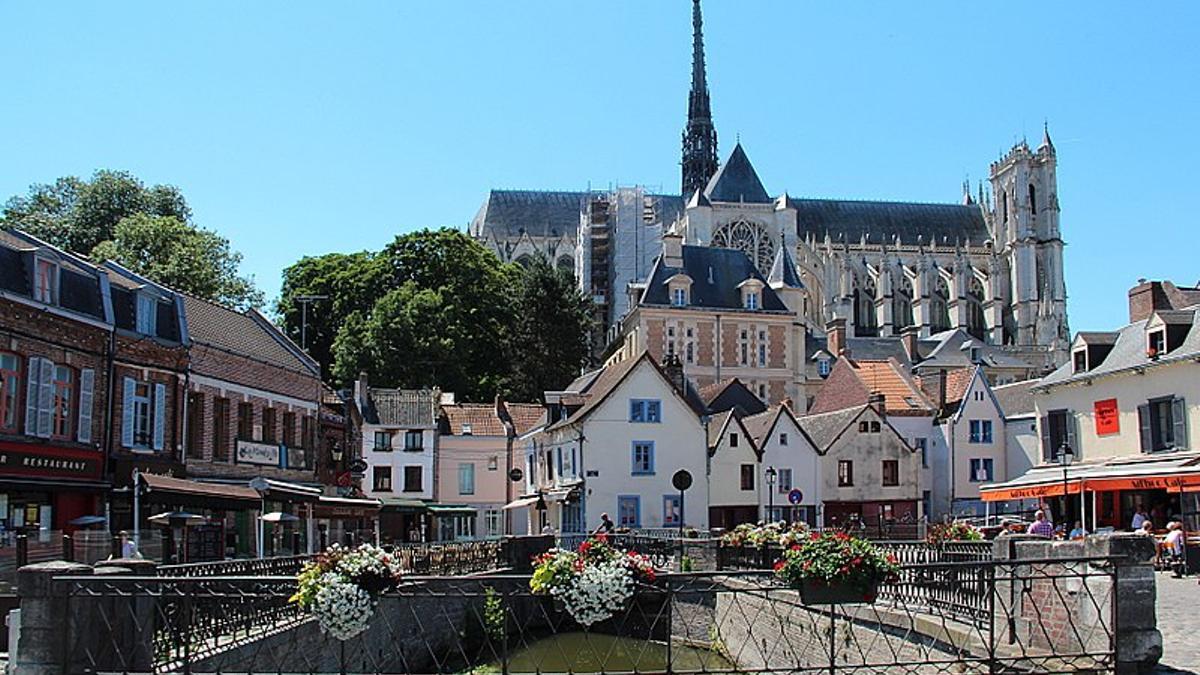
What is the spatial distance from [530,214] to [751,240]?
3798 centimetres

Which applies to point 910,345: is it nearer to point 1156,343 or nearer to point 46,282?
point 1156,343

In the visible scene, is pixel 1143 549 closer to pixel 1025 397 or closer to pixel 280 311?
pixel 1025 397

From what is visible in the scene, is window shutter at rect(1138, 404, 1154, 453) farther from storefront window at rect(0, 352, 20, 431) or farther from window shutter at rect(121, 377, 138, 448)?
storefront window at rect(0, 352, 20, 431)

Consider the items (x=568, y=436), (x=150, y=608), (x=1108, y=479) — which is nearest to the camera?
(x=150, y=608)

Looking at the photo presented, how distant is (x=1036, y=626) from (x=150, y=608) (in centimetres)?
828

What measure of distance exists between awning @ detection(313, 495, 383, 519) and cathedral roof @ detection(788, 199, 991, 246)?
92432 millimetres

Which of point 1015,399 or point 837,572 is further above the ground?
point 1015,399

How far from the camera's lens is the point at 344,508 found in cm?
3369

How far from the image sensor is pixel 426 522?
165 feet

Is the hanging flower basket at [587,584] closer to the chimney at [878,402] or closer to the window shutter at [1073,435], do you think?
the window shutter at [1073,435]

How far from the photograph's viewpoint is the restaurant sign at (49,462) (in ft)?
71.5

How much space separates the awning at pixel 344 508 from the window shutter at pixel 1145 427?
69.2ft

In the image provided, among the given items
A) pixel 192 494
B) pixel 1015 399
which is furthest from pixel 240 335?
pixel 1015 399

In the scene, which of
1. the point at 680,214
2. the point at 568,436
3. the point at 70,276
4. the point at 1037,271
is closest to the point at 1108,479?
the point at 568,436
